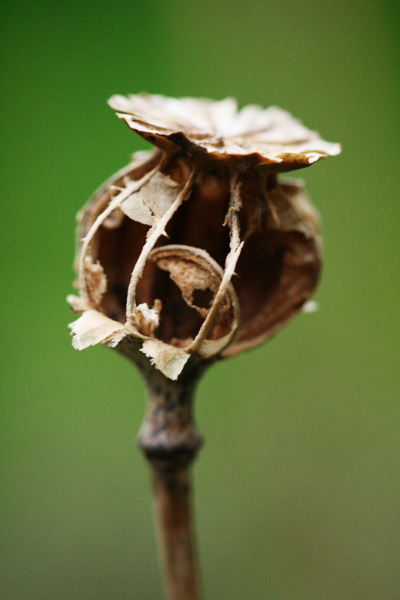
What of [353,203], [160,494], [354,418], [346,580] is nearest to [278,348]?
[354,418]

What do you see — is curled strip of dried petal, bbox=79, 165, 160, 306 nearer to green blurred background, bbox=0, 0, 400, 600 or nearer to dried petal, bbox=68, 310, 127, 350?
dried petal, bbox=68, 310, 127, 350

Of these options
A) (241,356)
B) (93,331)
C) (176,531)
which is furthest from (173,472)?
(241,356)

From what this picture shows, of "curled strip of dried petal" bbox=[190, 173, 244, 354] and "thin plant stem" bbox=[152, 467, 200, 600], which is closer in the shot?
"curled strip of dried petal" bbox=[190, 173, 244, 354]

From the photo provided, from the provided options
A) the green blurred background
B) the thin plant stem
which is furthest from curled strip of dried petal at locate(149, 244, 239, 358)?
the green blurred background

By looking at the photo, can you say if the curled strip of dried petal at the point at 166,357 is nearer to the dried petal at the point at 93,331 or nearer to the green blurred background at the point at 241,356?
the dried petal at the point at 93,331

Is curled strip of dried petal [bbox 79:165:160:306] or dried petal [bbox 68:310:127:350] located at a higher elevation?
curled strip of dried petal [bbox 79:165:160:306]

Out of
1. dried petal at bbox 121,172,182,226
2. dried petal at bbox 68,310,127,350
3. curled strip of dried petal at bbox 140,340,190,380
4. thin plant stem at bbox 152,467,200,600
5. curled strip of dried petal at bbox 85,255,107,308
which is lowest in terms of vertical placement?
thin plant stem at bbox 152,467,200,600

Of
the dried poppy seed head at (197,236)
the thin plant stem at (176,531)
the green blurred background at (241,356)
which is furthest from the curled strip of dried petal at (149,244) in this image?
the green blurred background at (241,356)
